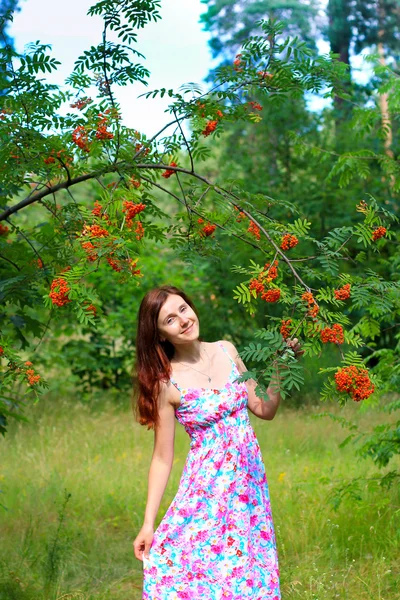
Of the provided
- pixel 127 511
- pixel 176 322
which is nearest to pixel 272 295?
pixel 176 322

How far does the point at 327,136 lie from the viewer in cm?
1028

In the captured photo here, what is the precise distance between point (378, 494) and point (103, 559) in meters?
1.78

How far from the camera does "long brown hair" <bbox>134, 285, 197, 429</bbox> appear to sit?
3031 mm

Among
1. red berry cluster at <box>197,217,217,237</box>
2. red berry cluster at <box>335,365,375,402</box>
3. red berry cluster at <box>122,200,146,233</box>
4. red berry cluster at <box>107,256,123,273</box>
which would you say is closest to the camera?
red berry cluster at <box>335,365,375,402</box>

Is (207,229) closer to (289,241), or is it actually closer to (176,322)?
(176,322)

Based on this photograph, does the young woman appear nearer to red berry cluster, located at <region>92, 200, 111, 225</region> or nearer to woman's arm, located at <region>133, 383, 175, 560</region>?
woman's arm, located at <region>133, 383, 175, 560</region>

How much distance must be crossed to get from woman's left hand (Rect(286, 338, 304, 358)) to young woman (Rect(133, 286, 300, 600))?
41cm

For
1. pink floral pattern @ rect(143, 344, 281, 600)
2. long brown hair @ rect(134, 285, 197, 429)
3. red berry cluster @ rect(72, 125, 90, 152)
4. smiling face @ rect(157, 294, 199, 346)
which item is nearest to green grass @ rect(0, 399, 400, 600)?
pink floral pattern @ rect(143, 344, 281, 600)

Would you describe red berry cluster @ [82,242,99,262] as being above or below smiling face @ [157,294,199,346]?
above

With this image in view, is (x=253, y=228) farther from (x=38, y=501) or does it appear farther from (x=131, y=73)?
(x=38, y=501)

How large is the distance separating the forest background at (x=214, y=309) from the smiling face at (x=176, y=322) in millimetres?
179

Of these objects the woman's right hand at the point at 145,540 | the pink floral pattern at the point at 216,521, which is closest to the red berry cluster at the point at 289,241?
the pink floral pattern at the point at 216,521

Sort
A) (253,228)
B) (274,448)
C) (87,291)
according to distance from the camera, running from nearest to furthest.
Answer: (87,291) → (253,228) → (274,448)

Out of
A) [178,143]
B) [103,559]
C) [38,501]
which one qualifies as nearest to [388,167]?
[178,143]
